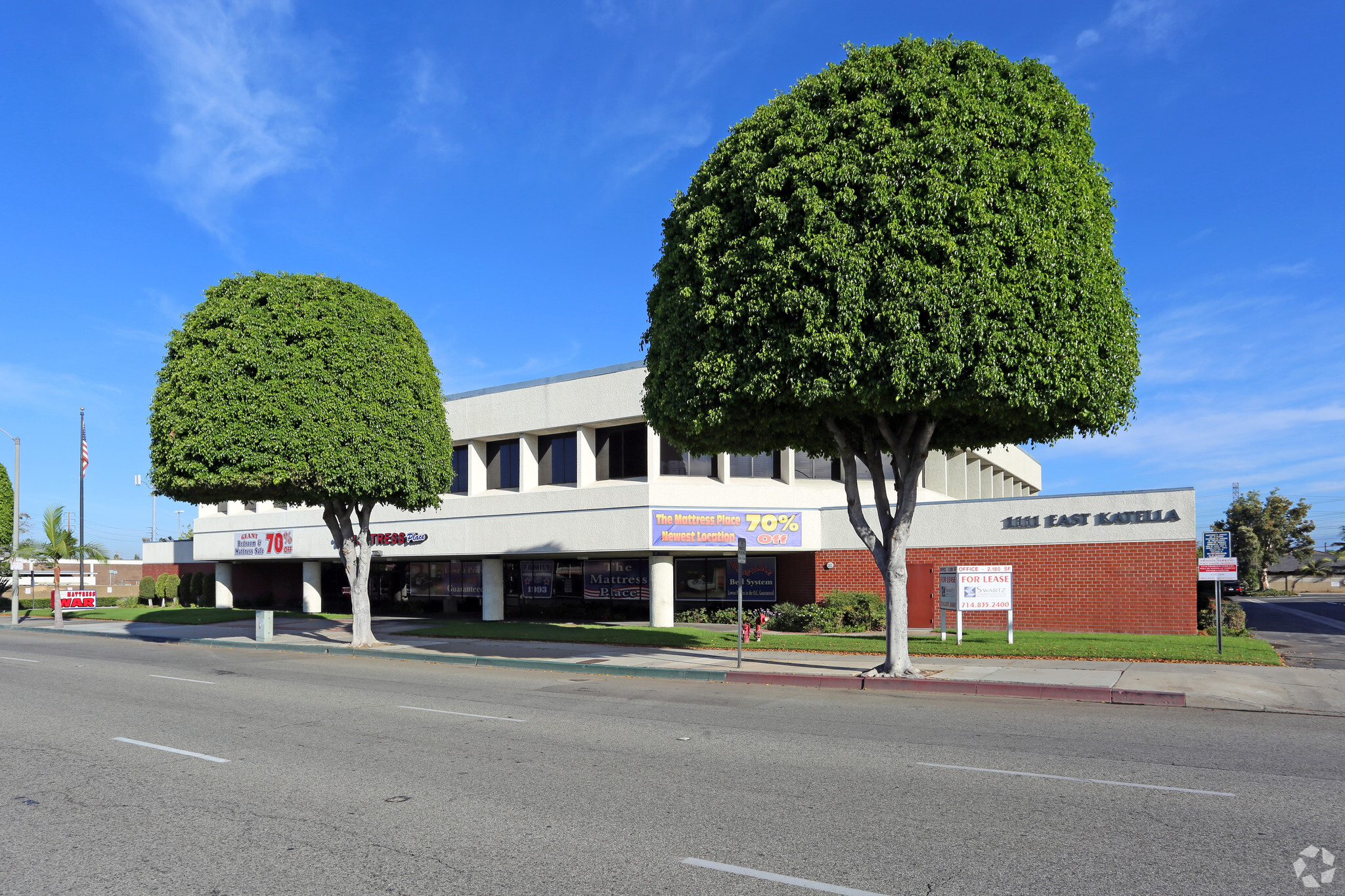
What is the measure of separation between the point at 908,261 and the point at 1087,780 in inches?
303

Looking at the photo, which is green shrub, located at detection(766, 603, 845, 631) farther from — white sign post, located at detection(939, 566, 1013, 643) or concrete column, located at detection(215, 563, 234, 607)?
concrete column, located at detection(215, 563, 234, 607)

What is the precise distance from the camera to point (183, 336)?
898 inches

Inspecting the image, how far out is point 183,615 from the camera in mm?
37031

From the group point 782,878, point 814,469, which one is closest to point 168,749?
point 782,878

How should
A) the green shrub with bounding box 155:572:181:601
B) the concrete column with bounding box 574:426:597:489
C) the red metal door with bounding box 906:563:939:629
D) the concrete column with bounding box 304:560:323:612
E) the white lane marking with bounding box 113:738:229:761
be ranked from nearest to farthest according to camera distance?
1. the white lane marking with bounding box 113:738:229:761
2. the red metal door with bounding box 906:563:939:629
3. the concrete column with bounding box 574:426:597:489
4. the concrete column with bounding box 304:560:323:612
5. the green shrub with bounding box 155:572:181:601

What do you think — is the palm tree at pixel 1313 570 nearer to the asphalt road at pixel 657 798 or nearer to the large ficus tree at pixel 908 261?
the large ficus tree at pixel 908 261

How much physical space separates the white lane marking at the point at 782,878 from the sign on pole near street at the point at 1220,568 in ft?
51.4

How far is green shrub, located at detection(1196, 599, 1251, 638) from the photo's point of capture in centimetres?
2347

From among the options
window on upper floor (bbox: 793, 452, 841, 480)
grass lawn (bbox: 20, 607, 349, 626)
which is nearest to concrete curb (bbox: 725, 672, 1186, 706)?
window on upper floor (bbox: 793, 452, 841, 480)

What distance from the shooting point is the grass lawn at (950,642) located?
58.6 feet

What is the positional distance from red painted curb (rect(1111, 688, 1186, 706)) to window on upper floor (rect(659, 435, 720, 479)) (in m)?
16.7

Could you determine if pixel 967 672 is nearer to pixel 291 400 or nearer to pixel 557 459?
pixel 291 400

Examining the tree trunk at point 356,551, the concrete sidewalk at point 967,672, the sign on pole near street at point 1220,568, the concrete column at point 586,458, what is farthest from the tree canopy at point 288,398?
the sign on pole near street at point 1220,568

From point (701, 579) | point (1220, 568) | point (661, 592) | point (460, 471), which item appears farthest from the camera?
point (460, 471)
